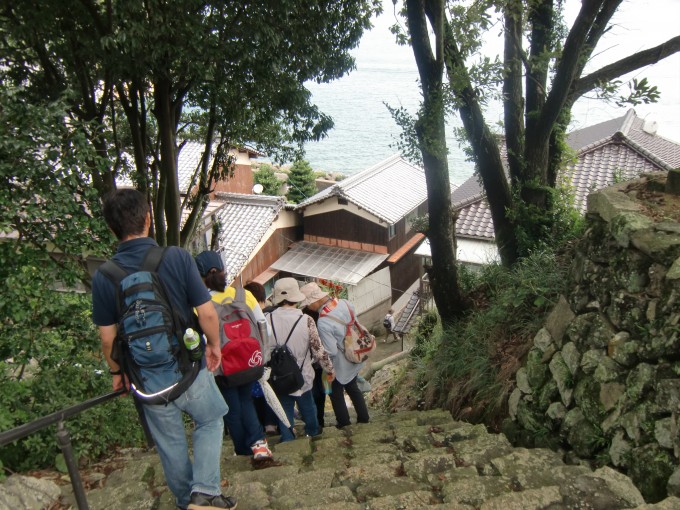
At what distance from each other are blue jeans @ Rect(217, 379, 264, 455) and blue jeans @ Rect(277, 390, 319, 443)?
1.92 feet

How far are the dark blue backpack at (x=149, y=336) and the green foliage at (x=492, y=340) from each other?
3.47 m

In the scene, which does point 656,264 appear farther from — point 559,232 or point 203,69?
point 203,69

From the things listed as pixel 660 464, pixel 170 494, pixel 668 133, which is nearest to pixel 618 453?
pixel 660 464

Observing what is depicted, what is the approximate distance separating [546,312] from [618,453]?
220cm

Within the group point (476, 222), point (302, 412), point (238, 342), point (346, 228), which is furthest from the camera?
point (346, 228)

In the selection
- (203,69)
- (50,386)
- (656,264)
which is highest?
(203,69)

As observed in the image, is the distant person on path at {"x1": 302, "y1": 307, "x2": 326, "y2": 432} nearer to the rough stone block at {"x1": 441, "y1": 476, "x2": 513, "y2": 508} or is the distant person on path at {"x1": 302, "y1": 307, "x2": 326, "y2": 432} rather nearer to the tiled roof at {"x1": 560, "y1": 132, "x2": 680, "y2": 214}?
the rough stone block at {"x1": 441, "y1": 476, "x2": 513, "y2": 508}

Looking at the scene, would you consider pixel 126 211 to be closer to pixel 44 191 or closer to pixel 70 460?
Answer: pixel 70 460

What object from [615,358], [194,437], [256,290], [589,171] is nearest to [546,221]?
[615,358]

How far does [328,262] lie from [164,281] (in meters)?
18.0

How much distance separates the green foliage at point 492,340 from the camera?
19.1 feet

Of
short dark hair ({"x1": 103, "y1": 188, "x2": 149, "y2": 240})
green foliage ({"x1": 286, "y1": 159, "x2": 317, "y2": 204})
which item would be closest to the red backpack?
short dark hair ({"x1": 103, "y1": 188, "x2": 149, "y2": 240})

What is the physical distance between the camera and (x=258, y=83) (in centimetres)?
740

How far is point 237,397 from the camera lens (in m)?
4.46
